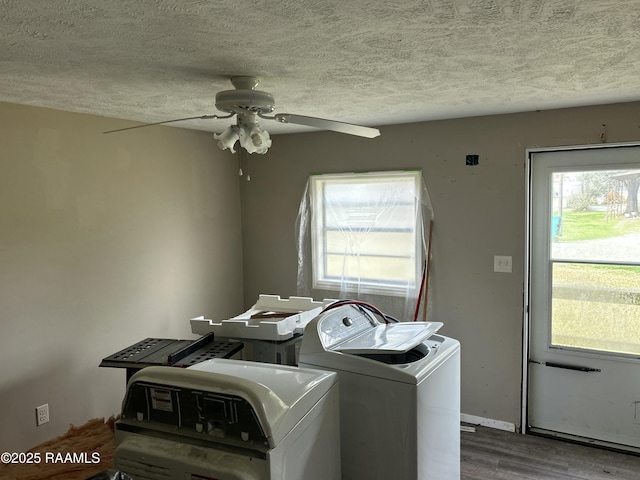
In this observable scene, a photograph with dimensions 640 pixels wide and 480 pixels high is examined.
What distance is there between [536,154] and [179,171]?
8.49 feet


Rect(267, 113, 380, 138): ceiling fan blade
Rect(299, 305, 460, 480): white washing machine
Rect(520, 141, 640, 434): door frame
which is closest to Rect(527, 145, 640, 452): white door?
Rect(520, 141, 640, 434): door frame

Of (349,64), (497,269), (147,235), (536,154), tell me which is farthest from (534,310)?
(147,235)

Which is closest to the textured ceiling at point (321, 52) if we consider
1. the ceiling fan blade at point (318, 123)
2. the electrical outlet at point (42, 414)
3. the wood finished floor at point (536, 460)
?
the ceiling fan blade at point (318, 123)

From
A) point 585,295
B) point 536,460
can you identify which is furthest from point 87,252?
point 585,295

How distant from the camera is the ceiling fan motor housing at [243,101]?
2.15 meters

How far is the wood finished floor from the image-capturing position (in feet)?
9.77

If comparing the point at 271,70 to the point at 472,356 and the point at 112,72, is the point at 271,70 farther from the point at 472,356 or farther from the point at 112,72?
the point at 472,356

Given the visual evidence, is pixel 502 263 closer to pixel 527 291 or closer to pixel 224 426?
pixel 527 291

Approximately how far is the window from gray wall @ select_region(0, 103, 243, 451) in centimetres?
94

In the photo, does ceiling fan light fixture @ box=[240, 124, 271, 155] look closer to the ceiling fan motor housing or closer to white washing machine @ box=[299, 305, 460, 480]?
the ceiling fan motor housing

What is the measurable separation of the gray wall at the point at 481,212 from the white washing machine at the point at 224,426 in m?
2.00

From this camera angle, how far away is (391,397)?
80.4 inches

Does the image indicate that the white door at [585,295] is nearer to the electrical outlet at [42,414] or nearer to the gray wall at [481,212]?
the gray wall at [481,212]

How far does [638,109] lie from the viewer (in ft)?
9.82
